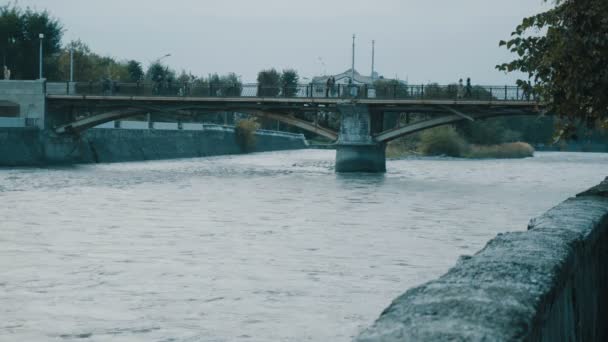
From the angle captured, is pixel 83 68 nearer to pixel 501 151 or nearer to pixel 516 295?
pixel 501 151

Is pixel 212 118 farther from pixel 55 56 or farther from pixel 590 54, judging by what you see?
pixel 590 54

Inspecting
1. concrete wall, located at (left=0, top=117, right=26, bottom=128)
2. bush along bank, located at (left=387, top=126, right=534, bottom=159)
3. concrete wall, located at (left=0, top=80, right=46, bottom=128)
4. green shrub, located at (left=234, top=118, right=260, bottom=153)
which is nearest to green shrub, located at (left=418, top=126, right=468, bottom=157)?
bush along bank, located at (left=387, top=126, right=534, bottom=159)

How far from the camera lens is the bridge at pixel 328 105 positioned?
52.4m

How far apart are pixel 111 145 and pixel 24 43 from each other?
18844mm

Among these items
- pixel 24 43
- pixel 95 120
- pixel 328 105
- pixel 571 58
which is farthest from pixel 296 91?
pixel 571 58

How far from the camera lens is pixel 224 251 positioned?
1952cm

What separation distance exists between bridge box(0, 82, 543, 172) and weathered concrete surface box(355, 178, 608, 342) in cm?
4491

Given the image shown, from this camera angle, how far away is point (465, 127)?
302ft

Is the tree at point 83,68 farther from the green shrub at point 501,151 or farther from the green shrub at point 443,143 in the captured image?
the green shrub at point 501,151

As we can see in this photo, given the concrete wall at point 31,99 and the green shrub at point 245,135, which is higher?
the concrete wall at point 31,99

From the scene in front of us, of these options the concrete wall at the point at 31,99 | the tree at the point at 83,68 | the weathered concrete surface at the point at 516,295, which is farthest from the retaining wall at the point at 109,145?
the weathered concrete surface at the point at 516,295

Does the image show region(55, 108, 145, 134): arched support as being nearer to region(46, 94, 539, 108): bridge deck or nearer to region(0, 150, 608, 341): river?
region(46, 94, 539, 108): bridge deck

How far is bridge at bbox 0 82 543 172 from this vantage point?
172 feet

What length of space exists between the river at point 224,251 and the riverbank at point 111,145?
11.7 metres
